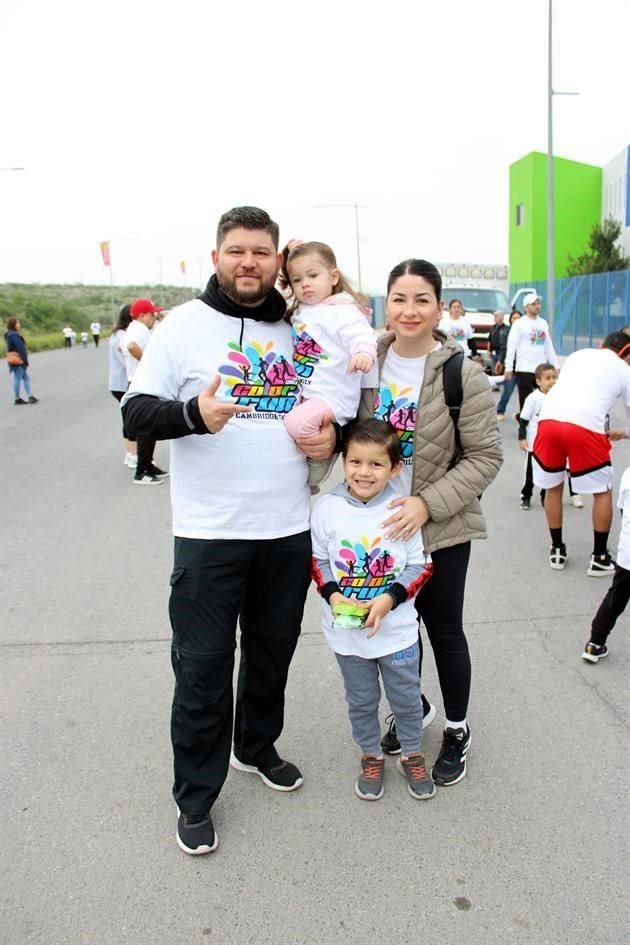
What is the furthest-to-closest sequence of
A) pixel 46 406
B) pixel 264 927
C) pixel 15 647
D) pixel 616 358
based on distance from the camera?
pixel 46 406
pixel 616 358
pixel 15 647
pixel 264 927

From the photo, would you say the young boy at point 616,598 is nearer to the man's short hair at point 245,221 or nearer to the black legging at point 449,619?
the black legging at point 449,619

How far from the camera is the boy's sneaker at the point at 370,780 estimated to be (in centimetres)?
289

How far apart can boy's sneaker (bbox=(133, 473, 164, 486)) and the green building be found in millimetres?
37093

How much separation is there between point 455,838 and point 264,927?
745 mm

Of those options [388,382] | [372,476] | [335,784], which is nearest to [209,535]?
[372,476]

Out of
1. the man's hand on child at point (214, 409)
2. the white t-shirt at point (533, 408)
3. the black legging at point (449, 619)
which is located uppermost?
the man's hand on child at point (214, 409)

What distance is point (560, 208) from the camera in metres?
41.5

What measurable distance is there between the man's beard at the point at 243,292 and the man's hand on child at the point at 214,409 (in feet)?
1.16

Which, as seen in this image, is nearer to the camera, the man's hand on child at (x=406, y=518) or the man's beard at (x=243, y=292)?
the man's beard at (x=243, y=292)

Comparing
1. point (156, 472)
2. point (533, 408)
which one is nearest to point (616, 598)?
point (533, 408)

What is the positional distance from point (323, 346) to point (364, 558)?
77 centimetres

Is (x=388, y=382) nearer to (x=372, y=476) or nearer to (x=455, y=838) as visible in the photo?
(x=372, y=476)

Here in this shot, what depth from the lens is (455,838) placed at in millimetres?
2654

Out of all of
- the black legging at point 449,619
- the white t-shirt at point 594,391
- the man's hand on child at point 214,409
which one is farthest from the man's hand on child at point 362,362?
the white t-shirt at point 594,391
